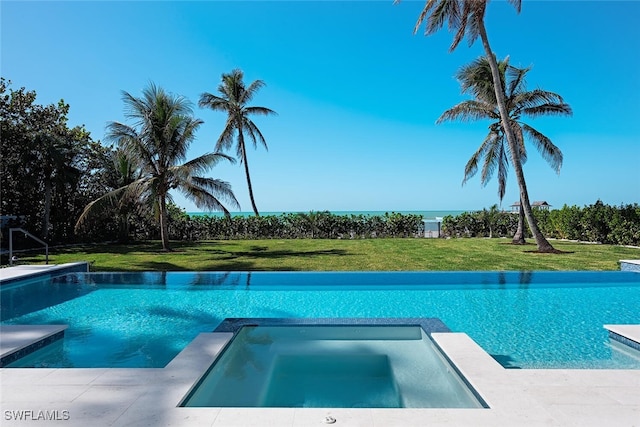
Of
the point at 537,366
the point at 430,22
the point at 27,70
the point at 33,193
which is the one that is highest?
the point at 430,22

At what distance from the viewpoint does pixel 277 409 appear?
2719 millimetres

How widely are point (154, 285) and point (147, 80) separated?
817 centimetres

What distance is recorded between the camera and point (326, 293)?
25.5 ft

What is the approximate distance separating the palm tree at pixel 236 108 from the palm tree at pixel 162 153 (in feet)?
24.1

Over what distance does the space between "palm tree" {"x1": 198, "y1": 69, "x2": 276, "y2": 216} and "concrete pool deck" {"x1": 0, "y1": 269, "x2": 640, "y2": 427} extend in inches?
678

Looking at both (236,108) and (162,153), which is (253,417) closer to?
(162,153)

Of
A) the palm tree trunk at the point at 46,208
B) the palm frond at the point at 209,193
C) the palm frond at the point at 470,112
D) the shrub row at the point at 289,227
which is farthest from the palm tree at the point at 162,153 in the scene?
the palm frond at the point at 470,112

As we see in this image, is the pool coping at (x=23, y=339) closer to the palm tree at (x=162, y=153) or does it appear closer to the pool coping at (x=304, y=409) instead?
the pool coping at (x=304, y=409)

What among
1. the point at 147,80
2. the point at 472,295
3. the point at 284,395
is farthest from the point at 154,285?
the point at 147,80

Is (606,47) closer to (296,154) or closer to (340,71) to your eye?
(340,71)

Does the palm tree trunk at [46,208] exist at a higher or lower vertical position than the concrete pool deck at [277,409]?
higher

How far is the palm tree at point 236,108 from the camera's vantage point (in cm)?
2050

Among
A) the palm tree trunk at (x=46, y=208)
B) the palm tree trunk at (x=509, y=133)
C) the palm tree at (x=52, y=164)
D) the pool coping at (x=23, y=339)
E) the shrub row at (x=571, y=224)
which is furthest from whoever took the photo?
the palm tree trunk at (x=46, y=208)

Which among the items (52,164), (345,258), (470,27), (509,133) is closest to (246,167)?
(52,164)
